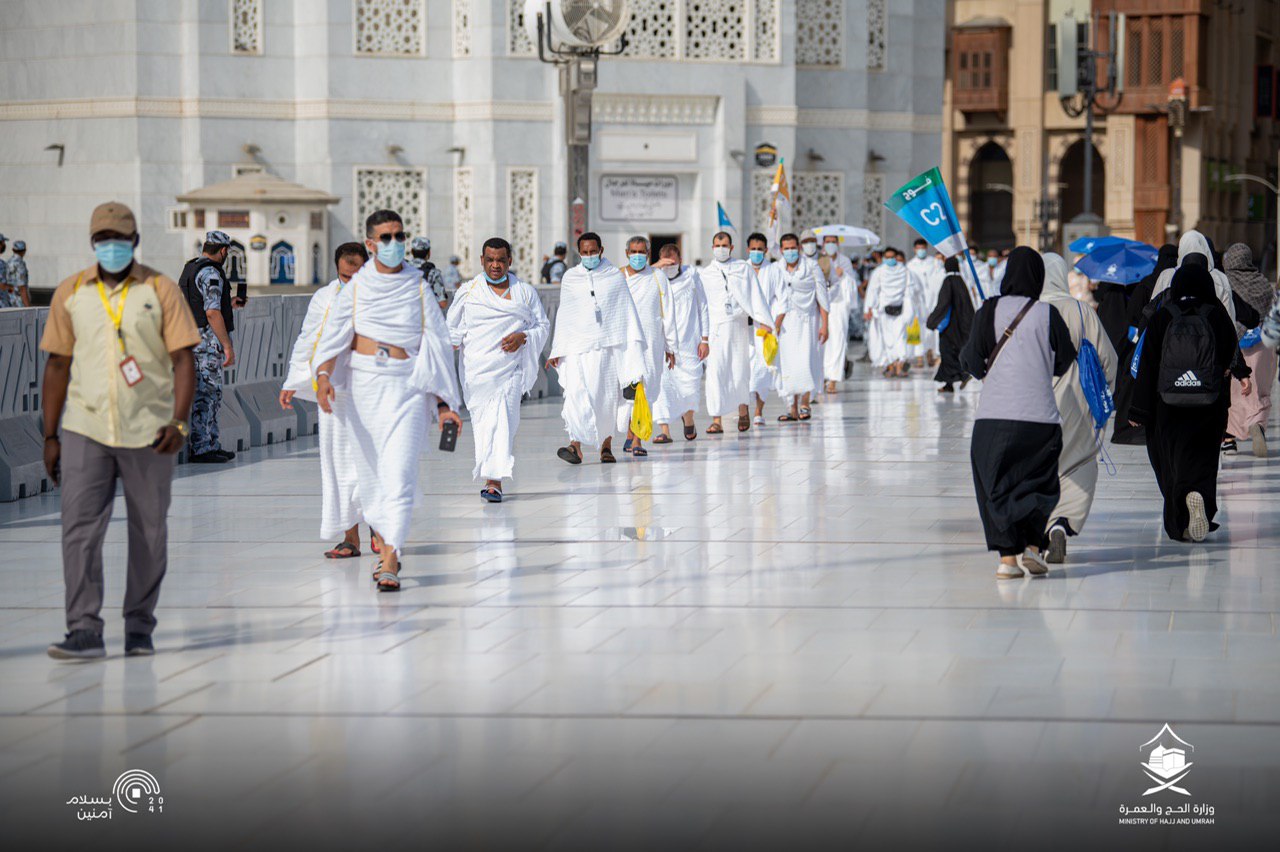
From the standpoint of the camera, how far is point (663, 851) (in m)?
5.08

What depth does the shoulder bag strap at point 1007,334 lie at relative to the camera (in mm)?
9320

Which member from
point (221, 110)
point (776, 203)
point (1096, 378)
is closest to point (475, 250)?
point (221, 110)

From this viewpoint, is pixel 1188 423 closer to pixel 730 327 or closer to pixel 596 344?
pixel 596 344

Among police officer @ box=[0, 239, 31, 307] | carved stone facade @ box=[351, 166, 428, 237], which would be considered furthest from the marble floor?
carved stone facade @ box=[351, 166, 428, 237]

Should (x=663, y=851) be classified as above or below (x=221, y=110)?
below

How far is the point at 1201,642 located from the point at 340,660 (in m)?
3.39

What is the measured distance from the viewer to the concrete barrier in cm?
1304

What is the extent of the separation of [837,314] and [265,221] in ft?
28.7

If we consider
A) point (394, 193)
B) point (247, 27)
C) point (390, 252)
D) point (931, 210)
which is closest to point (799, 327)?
point (931, 210)

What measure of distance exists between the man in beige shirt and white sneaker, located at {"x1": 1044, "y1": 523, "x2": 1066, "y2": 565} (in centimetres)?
447

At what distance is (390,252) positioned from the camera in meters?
9.39

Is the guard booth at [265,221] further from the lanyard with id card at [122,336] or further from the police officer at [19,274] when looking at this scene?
the lanyard with id card at [122,336]

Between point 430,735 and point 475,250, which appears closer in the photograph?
point 430,735

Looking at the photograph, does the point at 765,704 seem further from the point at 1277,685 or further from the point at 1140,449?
the point at 1140,449
